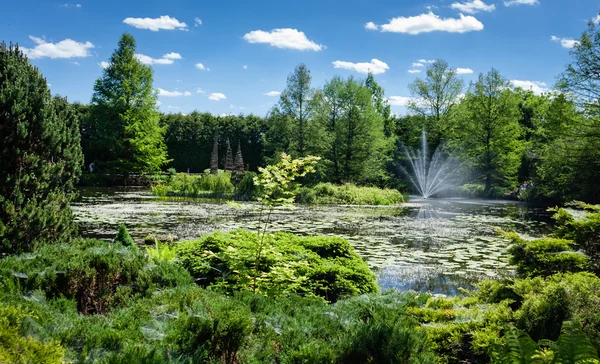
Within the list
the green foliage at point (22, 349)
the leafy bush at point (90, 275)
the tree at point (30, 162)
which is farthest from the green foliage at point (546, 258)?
the tree at point (30, 162)

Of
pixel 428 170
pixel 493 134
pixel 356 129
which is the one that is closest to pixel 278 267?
pixel 356 129

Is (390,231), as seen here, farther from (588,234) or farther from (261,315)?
(261,315)

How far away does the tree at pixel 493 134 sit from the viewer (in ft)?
98.0

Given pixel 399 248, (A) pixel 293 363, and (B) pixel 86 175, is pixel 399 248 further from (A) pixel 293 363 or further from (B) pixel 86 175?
(B) pixel 86 175

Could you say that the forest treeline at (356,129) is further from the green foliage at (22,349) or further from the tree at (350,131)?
the green foliage at (22,349)

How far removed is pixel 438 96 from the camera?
34.4 m

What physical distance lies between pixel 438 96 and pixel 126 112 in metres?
24.8

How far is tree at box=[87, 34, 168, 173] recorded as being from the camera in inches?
1098

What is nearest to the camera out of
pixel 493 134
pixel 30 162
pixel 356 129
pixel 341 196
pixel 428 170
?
pixel 30 162

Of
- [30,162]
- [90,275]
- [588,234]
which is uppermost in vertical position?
[30,162]

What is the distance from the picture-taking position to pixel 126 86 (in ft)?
91.6

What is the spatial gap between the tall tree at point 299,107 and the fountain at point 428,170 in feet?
34.8

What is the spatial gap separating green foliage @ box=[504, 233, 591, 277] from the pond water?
47 cm

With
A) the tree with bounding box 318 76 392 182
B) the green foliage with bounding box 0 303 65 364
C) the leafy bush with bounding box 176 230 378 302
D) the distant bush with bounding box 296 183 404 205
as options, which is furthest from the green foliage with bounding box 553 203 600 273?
the tree with bounding box 318 76 392 182
